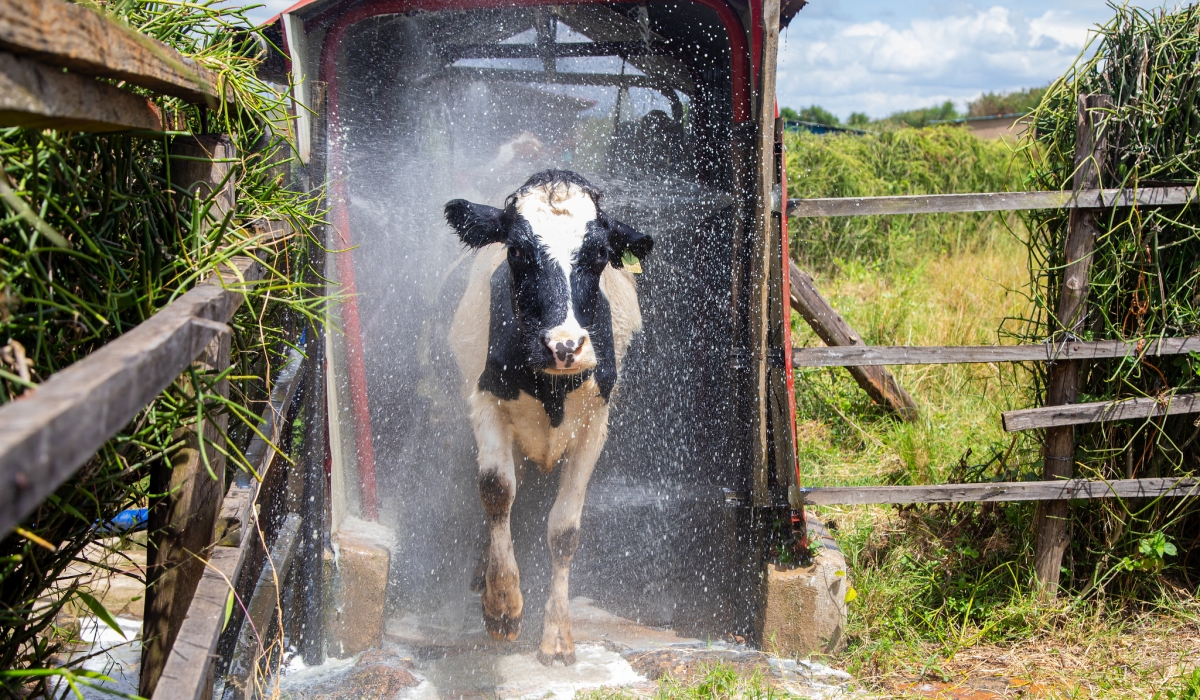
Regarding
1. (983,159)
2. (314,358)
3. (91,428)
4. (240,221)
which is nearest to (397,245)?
(314,358)

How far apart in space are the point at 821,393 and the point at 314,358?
4.16m

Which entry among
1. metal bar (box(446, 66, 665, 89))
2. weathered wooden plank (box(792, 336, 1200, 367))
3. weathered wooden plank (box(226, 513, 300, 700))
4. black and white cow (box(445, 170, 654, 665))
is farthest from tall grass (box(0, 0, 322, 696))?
metal bar (box(446, 66, 665, 89))

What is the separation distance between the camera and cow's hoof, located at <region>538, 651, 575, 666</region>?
Result: 4105 millimetres

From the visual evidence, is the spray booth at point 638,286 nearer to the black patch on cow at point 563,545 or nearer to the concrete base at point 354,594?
the concrete base at point 354,594

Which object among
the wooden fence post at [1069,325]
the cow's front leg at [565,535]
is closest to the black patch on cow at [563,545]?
the cow's front leg at [565,535]

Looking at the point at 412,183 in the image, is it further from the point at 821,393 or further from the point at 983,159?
the point at 983,159

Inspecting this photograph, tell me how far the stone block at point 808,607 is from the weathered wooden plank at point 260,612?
2.23 meters

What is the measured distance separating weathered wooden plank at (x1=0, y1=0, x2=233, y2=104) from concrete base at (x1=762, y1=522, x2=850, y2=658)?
3376 millimetres

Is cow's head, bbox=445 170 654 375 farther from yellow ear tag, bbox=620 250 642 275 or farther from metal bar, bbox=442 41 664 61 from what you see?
metal bar, bbox=442 41 664 61

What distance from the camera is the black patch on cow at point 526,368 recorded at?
13.6ft

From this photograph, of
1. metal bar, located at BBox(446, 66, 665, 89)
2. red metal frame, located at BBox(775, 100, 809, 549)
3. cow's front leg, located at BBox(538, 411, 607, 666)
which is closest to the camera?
red metal frame, located at BBox(775, 100, 809, 549)

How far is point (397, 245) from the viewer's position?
17.1 feet

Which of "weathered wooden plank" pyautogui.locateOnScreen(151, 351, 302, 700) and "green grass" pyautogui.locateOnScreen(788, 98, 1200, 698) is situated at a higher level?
"weathered wooden plank" pyautogui.locateOnScreen(151, 351, 302, 700)

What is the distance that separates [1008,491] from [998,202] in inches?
53.1
